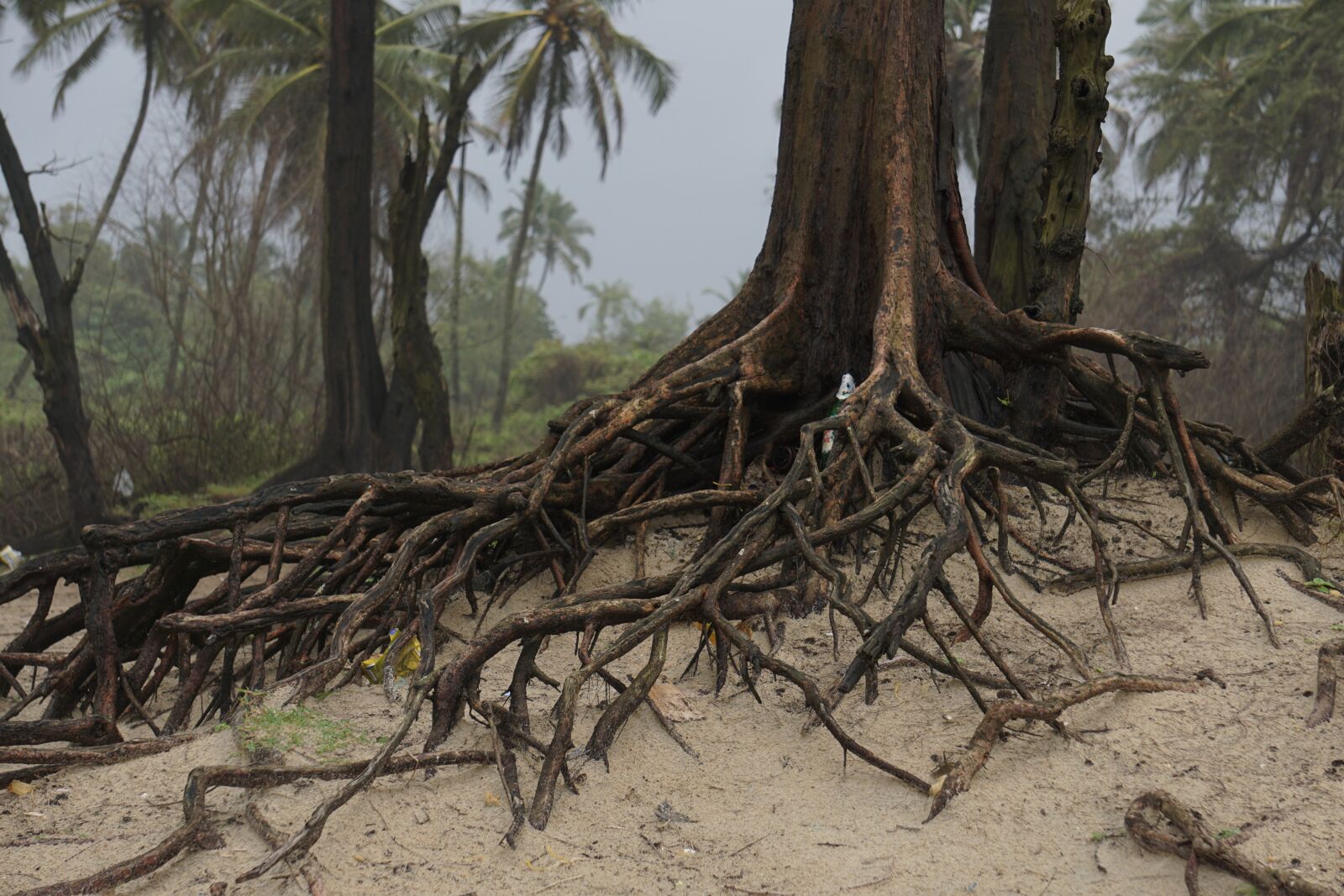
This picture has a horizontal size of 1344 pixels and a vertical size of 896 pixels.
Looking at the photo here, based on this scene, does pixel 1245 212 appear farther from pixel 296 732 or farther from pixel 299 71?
pixel 296 732

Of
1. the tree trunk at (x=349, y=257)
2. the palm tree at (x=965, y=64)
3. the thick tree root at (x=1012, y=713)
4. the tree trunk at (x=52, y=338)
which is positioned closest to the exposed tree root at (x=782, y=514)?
the thick tree root at (x=1012, y=713)

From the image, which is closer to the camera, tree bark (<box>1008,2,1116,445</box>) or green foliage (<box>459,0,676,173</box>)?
tree bark (<box>1008,2,1116,445</box>)

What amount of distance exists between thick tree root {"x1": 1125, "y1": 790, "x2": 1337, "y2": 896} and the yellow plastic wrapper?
7.14 feet

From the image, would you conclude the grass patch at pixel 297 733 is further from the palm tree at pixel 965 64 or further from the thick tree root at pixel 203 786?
the palm tree at pixel 965 64

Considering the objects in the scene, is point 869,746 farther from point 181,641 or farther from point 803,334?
point 181,641

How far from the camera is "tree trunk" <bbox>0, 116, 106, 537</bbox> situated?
8586mm

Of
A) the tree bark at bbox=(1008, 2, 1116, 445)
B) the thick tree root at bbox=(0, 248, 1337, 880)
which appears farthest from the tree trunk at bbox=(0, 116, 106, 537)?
the tree bark at bbox=(1008, 2, 1116, 445)

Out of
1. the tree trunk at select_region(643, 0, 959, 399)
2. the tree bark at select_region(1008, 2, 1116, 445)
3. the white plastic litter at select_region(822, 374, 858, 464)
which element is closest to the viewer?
the white plastic litter at select_region(822, 374, 858, 464)

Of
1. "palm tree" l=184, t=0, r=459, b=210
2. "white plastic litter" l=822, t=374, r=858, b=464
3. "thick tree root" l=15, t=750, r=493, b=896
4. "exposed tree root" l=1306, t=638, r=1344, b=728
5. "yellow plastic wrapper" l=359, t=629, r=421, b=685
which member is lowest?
"thick tree root" l=15, t=750, r=493, b=896

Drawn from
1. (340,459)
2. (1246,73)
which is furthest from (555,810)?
(1246,73)

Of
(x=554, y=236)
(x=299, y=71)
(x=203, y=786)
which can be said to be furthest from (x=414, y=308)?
(x=554, y=236)

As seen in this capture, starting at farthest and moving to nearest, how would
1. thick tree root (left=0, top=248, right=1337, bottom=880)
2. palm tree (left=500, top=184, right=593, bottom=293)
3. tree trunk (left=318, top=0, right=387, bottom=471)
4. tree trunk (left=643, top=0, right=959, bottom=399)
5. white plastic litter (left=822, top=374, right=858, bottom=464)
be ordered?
palm tree (left=500, top=184, right=593, bottom=293) → tree trunk (left=318, top=0, right=387, bottom=471) → tree trunk (left=643, top=0, right=959, bottom=399) → white plastic litter (left=822, top=374, right=858, bottom=464) → thick tree root (left=0, top=248, right=1337, bottom=880)

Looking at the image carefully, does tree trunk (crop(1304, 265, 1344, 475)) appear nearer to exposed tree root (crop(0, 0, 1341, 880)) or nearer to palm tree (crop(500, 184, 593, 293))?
exposed tree root (crop(0, 0, 1341, 880))

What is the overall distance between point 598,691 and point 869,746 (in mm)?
900
